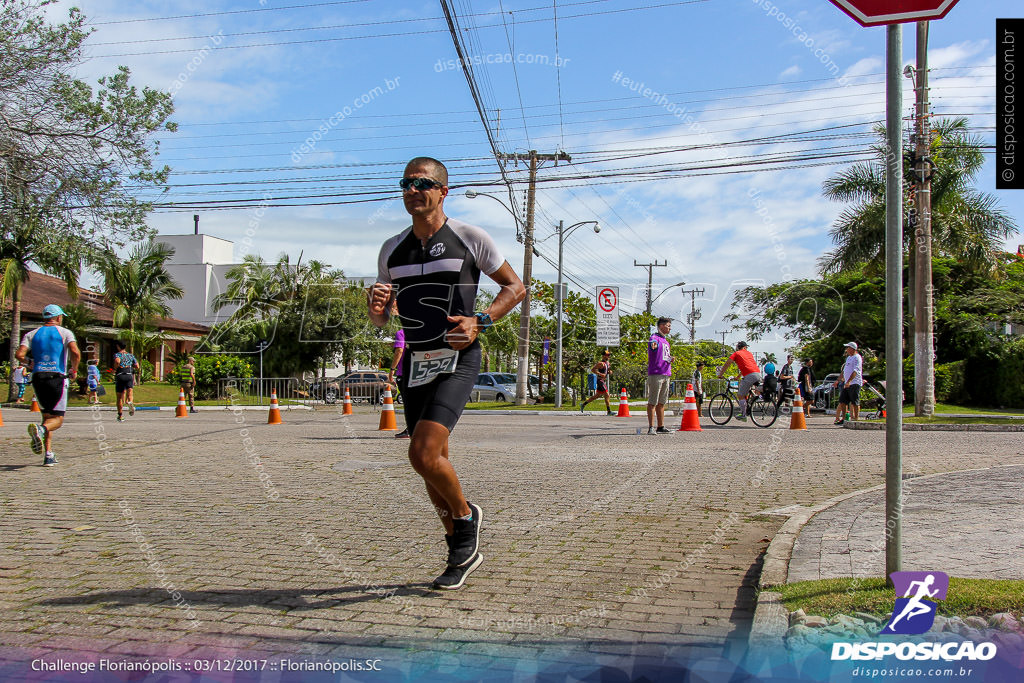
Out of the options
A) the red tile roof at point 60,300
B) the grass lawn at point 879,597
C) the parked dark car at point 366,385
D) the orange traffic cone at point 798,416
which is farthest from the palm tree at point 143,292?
the grass lawn at point 879,597

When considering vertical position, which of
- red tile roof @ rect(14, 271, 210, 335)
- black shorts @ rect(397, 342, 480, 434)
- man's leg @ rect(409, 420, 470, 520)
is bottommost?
man's leg @ rect(409, 420, 470, 520)

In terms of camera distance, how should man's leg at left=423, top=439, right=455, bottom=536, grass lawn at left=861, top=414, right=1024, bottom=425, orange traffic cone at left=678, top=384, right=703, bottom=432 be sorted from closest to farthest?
man's leg at left=423, top=439, right=455, bottom=536 < orange traffic cone at left=678, top=384, right=703, bottom=432 < grass lawn at left=861, top=414, right=1024, bottom=425

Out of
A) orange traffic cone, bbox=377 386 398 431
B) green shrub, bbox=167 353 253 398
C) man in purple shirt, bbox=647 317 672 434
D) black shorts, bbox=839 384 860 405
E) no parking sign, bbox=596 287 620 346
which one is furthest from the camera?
green shrub, bbox=167 353 253 398

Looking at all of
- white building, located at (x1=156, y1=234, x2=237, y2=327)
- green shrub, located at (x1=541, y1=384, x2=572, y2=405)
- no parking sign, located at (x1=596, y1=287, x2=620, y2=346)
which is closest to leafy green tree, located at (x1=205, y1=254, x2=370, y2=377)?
green shrub, located at (x1=541, y1=384, x2=572, y2=405)

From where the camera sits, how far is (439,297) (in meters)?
4.20

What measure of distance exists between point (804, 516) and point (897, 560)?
7.83 ft

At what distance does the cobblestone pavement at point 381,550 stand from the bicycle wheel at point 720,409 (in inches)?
259

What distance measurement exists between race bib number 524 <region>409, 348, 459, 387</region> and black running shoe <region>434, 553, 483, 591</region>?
94 centimetres

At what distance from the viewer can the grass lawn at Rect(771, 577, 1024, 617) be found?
3.30 meters

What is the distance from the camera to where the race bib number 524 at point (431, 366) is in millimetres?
4109

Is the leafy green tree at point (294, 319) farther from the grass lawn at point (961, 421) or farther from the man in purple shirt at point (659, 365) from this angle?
the man in purple shirt at point (659, 365)

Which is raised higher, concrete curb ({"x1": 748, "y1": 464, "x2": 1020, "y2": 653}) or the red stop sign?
the red stop sign

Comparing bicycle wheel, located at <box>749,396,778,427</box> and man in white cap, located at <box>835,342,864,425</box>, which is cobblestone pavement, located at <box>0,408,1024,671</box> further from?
man in white cap, located at <box>835,342,864,425</box>

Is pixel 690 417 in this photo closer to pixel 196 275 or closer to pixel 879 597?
pixel 879 597
